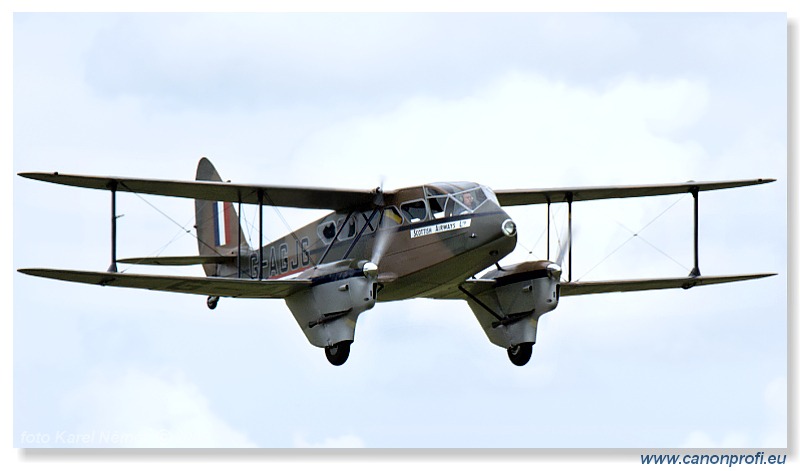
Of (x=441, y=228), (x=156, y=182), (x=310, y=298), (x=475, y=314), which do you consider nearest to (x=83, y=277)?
(x=156, y=182)

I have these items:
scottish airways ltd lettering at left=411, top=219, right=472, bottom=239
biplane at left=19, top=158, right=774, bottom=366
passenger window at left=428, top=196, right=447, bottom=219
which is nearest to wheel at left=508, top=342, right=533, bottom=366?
biplane at left=19, top=158, right=774, bottom=366

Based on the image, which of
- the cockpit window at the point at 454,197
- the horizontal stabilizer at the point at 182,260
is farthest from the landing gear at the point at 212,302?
the cockpit window at the point at 454,197

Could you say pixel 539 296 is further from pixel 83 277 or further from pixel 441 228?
pixel 83 277

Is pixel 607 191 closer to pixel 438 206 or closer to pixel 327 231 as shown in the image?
pixel 438 206

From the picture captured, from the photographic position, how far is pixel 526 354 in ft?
111

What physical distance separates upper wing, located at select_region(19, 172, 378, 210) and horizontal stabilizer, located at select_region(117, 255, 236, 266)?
4153 mm

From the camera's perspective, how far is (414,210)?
31.3 meters

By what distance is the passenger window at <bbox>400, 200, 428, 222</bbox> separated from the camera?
31188 mm

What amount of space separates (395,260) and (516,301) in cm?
345

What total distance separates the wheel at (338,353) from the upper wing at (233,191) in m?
3.08

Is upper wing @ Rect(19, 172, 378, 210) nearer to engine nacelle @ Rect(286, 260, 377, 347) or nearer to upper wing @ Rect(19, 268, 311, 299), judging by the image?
engine nacelle @ Rect(286, 260, 377, 347)

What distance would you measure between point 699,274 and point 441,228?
6.93m

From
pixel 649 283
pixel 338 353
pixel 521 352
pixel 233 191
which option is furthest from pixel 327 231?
pixel 649 283

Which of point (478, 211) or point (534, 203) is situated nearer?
point (478, 211)
